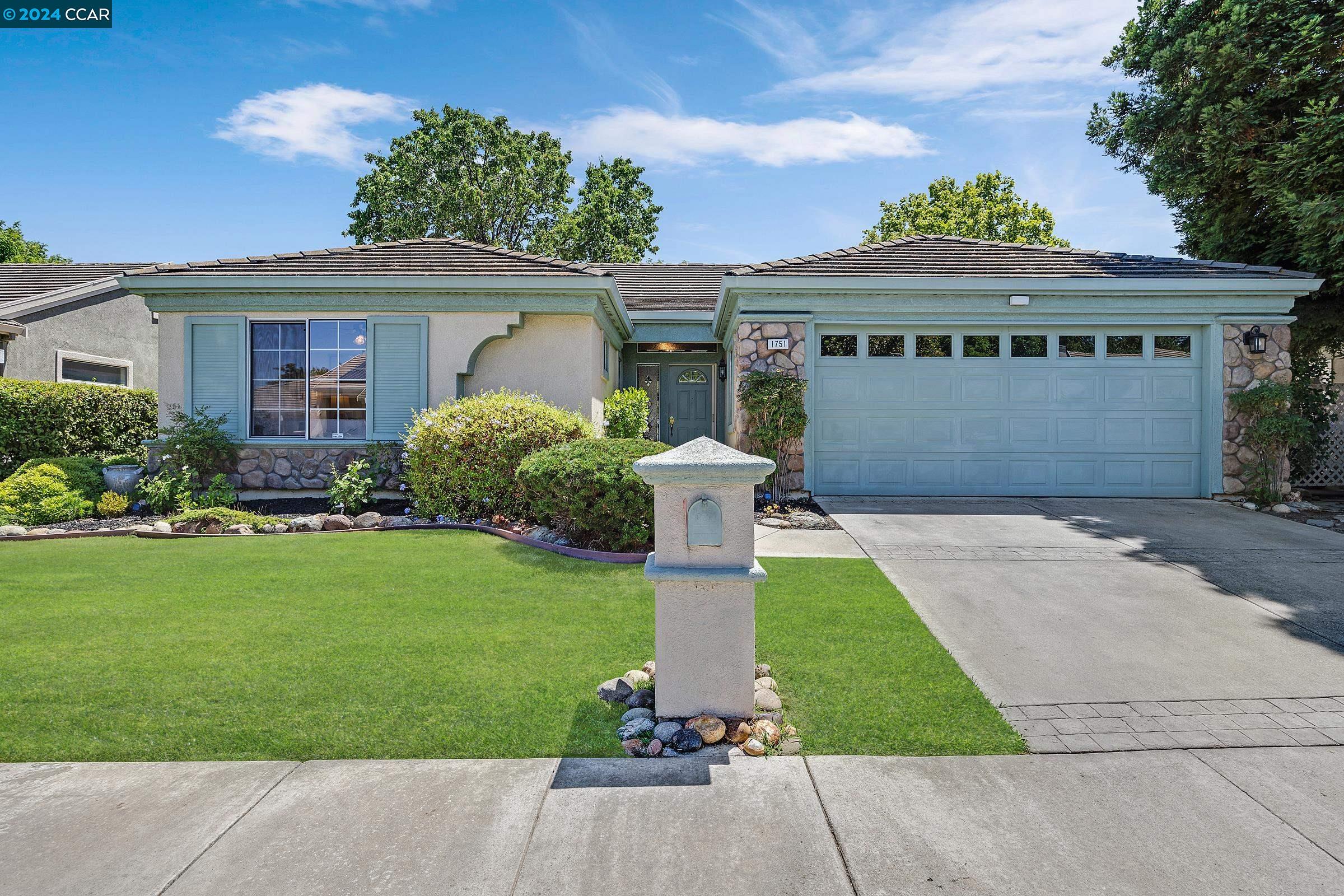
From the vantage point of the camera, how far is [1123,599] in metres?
4.93

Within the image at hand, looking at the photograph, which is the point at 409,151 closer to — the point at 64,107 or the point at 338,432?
the point at 64,107

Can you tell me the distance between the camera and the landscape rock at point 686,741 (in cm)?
286

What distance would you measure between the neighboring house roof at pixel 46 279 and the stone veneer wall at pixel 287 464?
671 cm

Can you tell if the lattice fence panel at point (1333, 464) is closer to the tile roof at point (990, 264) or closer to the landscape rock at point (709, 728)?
the tile roof at point (990, 264)

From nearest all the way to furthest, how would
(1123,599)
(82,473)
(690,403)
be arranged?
(1123,599) < (82,473) < (690,403)

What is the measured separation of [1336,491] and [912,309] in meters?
7.81

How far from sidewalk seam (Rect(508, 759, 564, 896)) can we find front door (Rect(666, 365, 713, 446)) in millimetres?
11753

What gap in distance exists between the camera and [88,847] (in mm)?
2168

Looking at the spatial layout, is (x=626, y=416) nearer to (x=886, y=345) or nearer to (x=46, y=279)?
(x=886, y=345)

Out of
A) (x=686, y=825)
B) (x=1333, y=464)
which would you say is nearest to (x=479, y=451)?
(x=686, y=825)

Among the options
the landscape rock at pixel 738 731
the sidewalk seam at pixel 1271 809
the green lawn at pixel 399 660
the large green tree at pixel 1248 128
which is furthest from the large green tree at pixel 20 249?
the sidewalk seam at pixel 1271 809

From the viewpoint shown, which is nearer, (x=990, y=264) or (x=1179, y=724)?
(x=1179, y=724)

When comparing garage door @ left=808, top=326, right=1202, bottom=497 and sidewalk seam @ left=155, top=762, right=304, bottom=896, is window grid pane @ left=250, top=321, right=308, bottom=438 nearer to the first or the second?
garage door @ left=808, top=326, right=1202, bottom=497

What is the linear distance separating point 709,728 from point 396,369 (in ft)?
26.8
